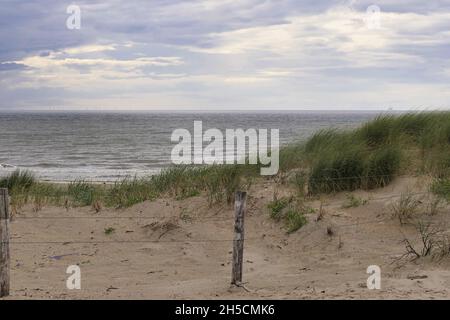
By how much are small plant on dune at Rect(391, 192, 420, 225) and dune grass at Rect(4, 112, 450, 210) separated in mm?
608

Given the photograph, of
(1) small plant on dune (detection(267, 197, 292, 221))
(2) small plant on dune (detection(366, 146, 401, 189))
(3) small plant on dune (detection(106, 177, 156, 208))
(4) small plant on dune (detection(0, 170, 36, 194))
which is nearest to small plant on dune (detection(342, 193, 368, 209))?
(2) small plant on dune (detection(366, 146, 401, 189))

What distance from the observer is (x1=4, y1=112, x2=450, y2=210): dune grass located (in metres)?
11.5

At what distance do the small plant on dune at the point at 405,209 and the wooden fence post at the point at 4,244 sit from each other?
5.90m

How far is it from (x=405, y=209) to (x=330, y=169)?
197 centimetres

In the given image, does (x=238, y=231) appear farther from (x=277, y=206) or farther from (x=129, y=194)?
(x=129, y=194)

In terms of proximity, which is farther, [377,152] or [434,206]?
[377,152]

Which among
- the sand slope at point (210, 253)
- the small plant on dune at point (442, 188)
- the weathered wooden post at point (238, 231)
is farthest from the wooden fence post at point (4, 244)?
the small plant on dune at point (442, 188)

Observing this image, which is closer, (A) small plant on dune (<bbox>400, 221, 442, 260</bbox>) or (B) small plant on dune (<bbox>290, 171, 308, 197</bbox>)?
(A) small plant on dune (<bbox>400, 221, 442, 260</bbox>)

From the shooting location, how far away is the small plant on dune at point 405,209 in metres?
9.95

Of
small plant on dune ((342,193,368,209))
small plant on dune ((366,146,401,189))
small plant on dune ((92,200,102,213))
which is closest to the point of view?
small plant on dune ((342,193,368,209))

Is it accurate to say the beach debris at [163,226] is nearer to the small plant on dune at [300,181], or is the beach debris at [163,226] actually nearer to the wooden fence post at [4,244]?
the small plant on dune at [300,181]

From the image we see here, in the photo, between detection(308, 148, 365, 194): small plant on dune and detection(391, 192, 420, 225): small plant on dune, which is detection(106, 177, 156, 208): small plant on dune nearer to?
detection(308, 148, 365, 194): small plant on dune

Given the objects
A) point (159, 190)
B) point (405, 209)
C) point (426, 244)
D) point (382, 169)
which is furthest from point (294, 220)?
point (159, 190)

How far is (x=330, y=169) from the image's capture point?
1162 cm
